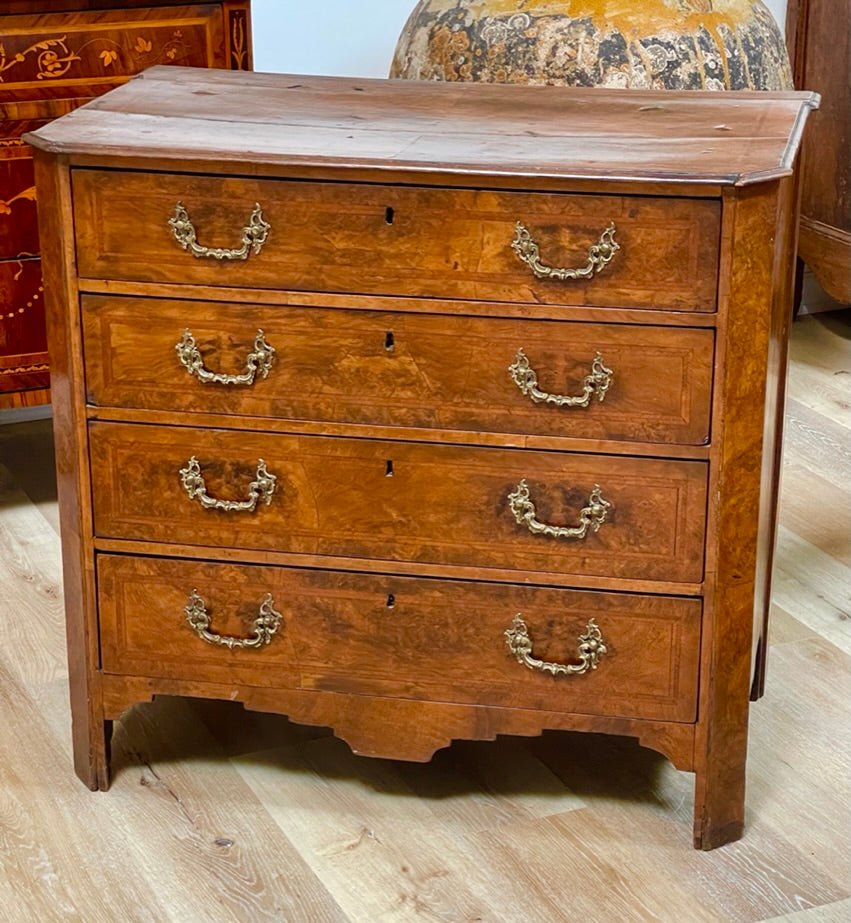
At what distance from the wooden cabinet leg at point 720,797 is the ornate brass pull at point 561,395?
1.54ft

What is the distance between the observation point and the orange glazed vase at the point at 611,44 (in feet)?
9.40

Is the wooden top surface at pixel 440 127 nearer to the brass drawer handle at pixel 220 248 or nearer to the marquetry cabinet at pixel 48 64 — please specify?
the brass drawer handle at pixel 220 248

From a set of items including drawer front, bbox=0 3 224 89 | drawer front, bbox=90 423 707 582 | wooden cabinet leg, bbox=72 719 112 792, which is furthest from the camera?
drawer front, bbox=0 3 224 89

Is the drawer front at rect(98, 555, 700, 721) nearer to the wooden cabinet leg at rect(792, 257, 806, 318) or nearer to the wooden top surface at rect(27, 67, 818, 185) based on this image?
the wooden top surface at rect(27, 67, 818, 185)

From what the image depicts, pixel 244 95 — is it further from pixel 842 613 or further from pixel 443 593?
pixel 842 613

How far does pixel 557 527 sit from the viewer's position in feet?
6.27

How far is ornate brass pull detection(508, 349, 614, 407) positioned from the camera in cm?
183

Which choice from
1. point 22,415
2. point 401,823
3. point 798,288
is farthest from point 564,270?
point 798,288

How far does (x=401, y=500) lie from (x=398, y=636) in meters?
A: 0.18

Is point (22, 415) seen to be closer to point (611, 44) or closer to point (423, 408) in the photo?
point (611, 44)

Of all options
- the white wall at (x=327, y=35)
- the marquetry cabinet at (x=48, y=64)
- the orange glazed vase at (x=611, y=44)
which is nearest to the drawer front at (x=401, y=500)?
the marquetry cabinet at (x=48, y=64)

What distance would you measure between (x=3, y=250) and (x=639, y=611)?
1.48 metres

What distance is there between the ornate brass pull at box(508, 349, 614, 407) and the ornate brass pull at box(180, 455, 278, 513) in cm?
33

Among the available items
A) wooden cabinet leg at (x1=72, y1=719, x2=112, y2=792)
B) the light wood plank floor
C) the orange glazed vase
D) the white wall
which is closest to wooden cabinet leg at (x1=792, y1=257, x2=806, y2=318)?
the orange glazed vase
